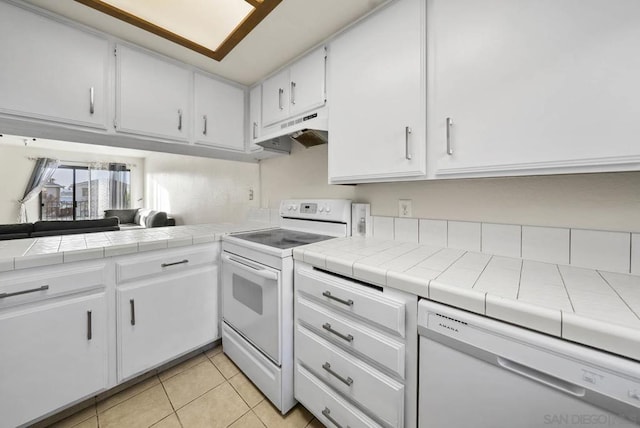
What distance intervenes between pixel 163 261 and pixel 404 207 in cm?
150

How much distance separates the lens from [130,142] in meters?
1.66

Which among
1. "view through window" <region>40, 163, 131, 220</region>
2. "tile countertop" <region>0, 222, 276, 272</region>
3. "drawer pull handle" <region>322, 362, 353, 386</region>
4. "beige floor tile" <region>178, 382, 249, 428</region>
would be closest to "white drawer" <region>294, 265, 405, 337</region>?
"drawer pull handle" <region>322, 362, 353, 386</region>

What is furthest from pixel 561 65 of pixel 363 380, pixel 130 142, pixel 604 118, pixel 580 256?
pixel 130 142

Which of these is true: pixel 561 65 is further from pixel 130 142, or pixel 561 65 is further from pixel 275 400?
pixel 130 142

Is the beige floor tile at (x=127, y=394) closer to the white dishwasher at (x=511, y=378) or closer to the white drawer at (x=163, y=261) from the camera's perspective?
the white drawer at (x=163, y=261)

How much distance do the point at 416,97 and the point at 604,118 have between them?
60 cm

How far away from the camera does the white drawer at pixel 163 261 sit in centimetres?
135

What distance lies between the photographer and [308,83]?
1.60 meters

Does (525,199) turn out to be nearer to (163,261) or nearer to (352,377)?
(352,377)

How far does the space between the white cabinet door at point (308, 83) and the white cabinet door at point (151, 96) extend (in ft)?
2.67

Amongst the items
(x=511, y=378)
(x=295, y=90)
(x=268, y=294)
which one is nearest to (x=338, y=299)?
(x=268, y=294)

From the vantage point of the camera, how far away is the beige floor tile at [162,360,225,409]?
1396 mm

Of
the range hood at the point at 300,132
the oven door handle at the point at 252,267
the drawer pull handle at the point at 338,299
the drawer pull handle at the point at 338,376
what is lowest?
the drawer pull handle at the point at 338,376

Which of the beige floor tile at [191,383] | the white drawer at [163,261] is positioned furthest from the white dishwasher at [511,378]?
the white drawer at [163,261]
